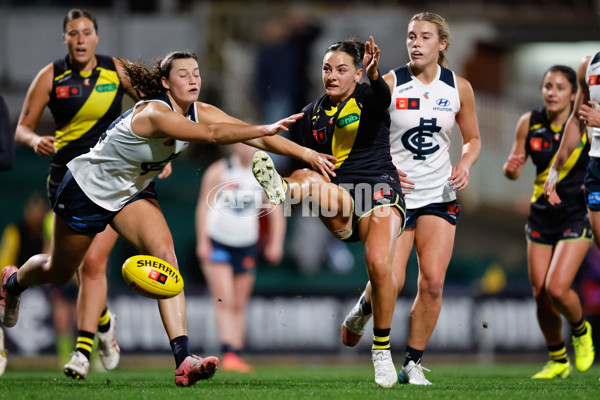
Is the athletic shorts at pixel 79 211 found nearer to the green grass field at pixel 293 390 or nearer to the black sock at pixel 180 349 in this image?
the black sock at pixel 180 349

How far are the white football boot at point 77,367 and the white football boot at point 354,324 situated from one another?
1818 mm

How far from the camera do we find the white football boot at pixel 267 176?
511cm

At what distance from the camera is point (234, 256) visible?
9.14 m

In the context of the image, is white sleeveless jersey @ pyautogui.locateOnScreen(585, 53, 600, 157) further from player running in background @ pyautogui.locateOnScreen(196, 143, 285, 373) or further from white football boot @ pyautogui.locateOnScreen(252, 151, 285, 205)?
player running in background @ pyautogui.locateOnScreen(196, 143, 285, 373)

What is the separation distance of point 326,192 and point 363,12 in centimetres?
1023

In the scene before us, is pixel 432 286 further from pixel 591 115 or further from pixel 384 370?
pixel 591 115

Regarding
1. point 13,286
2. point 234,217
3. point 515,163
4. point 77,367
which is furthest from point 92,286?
point 515,163

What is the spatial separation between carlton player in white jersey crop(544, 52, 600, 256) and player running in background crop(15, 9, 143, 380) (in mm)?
3116

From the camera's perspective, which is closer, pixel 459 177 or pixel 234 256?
pixel 459 177

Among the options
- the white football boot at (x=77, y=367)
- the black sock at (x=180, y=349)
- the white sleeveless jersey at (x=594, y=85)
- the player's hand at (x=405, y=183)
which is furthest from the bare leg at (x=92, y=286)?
the white sleeveless jersey at (x=594, y=85)

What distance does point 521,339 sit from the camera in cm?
1066

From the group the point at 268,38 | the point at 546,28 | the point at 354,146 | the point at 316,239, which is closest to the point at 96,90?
the point at 354,146

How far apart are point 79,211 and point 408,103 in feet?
7.43

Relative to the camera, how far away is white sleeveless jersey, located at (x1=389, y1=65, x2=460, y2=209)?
595 centimetres
